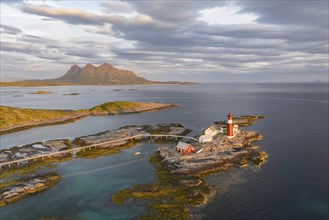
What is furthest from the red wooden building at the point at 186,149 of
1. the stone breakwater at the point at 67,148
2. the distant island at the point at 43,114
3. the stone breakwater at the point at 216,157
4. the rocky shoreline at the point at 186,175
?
the distant island at the point at 43,114

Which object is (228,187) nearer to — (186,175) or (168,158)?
(186,175)

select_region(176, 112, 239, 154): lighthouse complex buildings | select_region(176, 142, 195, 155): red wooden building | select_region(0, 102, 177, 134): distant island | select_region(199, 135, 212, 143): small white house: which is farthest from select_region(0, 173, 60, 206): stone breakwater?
select_region(0, 102, 177, 134): distant island

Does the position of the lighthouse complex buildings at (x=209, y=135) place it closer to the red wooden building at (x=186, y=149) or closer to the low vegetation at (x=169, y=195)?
the red wooden building at (x=186, y=149)

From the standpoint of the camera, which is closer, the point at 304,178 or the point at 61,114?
the point at 304,178

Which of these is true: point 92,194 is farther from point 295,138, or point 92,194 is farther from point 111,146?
point 295,138

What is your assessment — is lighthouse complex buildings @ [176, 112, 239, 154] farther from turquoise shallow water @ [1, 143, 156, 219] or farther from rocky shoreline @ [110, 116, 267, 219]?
turquoise shallow water @ [1, 143, 156, 219]

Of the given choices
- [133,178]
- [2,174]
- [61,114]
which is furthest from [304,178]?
[61,114]

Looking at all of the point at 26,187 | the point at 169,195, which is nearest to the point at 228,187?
the point at 169,195
